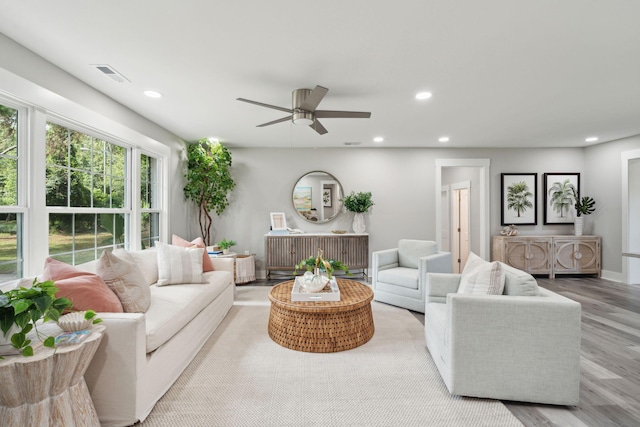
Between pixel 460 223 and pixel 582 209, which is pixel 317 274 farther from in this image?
pixel 582 209

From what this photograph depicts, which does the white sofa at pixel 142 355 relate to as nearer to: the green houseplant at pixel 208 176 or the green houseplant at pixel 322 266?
the green houseplant at pixel 322 266

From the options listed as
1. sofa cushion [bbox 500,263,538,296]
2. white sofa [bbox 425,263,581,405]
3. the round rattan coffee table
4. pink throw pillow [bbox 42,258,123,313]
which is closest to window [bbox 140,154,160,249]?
pink throw pillow [bbox 42,258,123,313]

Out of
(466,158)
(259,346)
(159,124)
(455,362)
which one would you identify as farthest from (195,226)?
(466,158)

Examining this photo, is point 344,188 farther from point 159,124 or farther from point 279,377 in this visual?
point 279,377

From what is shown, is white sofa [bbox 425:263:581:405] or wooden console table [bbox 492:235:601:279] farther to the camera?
wooden console table [bbox 492:235:601:279]

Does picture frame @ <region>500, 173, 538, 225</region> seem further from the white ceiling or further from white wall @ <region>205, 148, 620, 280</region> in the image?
the white ceiling

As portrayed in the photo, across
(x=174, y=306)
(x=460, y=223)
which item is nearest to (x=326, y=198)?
(x=460, y=223)

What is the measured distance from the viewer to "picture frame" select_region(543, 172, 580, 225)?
17.5 feet

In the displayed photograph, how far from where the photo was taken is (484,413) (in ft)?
5.69

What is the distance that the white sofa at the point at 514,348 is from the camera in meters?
1.74

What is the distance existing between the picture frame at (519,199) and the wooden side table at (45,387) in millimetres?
6021

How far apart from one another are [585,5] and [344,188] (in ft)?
12.8

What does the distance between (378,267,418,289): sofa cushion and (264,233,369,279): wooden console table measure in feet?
3.38

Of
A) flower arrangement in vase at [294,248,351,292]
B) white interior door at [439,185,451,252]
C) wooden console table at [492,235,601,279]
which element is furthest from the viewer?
white interior door at [439,185,451,252]
